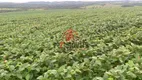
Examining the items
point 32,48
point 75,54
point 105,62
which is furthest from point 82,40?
point 105,62

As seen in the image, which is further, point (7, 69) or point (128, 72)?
A: point (7, 69)

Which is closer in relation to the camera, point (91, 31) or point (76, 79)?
point (76, 79)

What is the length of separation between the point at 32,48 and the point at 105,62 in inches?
104

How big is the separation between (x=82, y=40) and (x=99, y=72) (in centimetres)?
352

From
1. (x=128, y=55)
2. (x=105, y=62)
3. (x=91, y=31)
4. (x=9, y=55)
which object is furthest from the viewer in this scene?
(x=91, y=31)

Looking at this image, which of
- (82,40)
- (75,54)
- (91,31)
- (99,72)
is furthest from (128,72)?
(91,31)

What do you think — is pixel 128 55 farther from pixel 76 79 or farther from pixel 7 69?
pixel 7 69

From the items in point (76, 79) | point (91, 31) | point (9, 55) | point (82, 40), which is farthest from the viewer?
point (91, 31)

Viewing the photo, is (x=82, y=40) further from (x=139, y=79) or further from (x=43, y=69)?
(x=139, y=79)

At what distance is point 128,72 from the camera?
438 cm

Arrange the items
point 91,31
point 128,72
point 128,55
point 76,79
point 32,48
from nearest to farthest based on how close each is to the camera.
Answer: point 128,72
point 76,79
point 128,55
point 32,48
point 91,31

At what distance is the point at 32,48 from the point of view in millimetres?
7285

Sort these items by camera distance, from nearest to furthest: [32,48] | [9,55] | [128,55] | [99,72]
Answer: [99,72], [128,55], [9,55], [32,48]

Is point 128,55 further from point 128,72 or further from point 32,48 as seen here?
point 32,48
